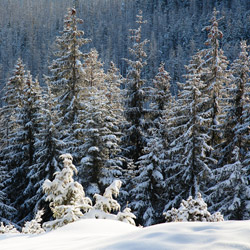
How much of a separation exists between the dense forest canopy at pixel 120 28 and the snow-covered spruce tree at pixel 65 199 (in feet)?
308

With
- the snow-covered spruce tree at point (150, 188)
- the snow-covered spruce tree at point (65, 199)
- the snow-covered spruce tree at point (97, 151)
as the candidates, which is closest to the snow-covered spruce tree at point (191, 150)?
the snow-covered spruce tree at point (150, 188)

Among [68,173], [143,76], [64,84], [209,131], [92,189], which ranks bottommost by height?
[92,189]

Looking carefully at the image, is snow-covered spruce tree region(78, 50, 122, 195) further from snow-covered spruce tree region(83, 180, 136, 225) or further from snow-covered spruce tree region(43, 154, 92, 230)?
snow-covered spruce tree region(83, 180, 136, 225)

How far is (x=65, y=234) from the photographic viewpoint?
6.20 metres

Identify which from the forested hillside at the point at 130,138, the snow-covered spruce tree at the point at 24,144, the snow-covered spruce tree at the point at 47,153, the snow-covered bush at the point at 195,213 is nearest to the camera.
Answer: the snow-covered bush at the point at 195,213

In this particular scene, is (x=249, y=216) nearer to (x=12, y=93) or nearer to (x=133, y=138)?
(x=133, y=138)

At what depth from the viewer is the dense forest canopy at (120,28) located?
353ft

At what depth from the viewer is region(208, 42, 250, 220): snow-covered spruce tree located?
14047 millimetres

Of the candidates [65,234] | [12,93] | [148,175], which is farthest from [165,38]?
[65,234]

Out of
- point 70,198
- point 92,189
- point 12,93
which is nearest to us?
point 70,198

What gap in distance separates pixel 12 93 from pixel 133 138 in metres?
13.6

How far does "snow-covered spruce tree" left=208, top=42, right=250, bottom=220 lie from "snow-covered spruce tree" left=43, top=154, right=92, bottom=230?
27.8 feet

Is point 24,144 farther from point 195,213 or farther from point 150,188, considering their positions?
point 195,213

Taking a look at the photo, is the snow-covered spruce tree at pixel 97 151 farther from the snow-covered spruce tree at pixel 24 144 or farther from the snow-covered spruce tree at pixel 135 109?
the snow-covered spruce tree at pixel 24 144
